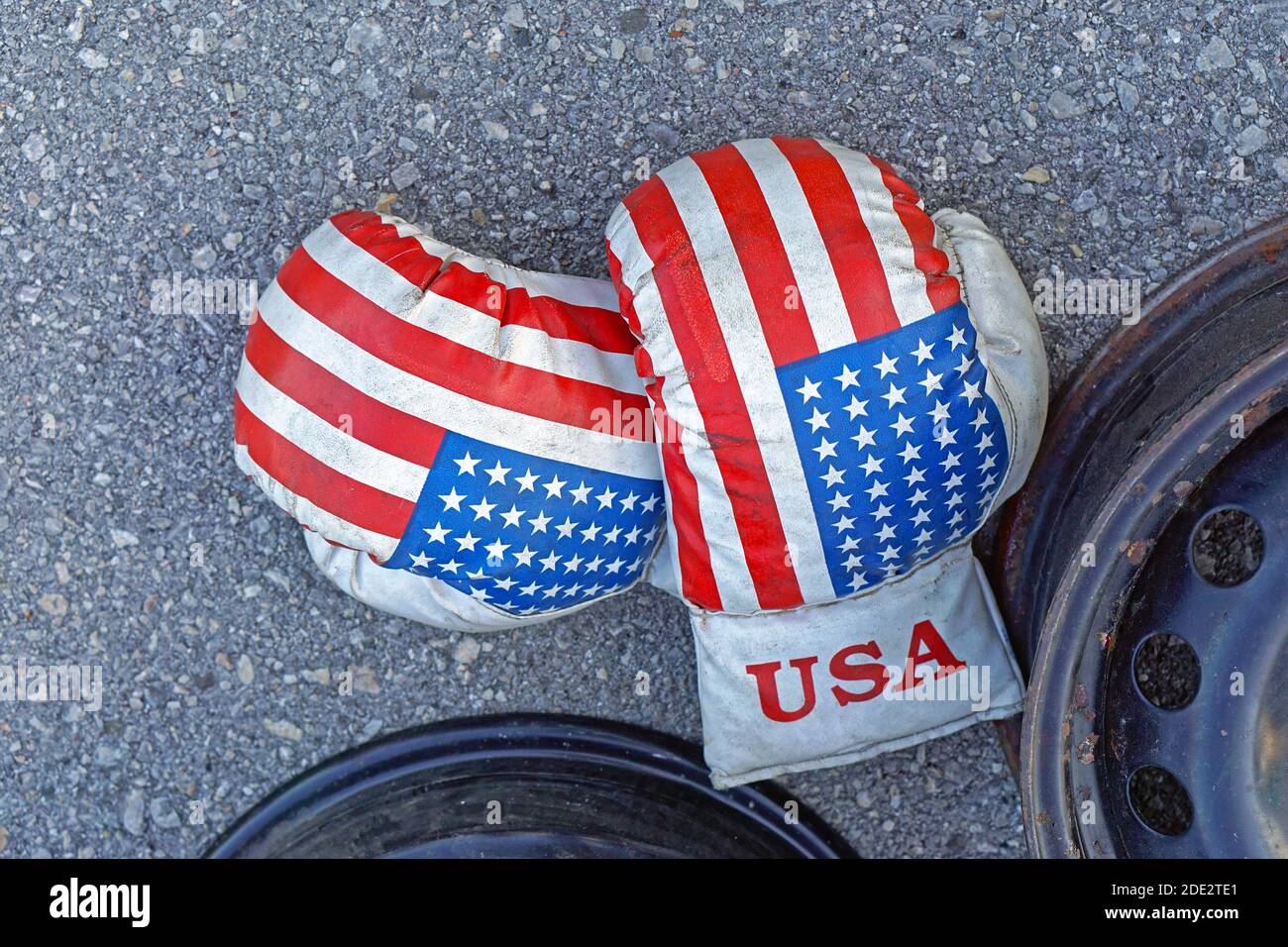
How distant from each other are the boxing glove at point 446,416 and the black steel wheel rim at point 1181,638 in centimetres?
52

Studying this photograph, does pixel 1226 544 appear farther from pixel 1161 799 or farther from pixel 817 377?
pixel 817 377

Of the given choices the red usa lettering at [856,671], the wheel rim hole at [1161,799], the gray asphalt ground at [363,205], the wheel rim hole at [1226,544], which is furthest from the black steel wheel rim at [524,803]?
the wheel rim hole at [1226,544]

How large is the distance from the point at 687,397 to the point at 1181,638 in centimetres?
60

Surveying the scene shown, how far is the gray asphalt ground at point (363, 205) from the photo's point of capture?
1.55m

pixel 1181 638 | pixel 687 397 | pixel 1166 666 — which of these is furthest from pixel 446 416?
pixel 1166 666

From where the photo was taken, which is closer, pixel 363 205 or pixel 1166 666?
pixel 1166 666

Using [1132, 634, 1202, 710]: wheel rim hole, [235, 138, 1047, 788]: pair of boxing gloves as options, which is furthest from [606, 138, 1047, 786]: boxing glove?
[1132, 634, 1202, 710]: wheel rim hole

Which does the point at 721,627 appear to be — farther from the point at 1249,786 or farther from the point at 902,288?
the point at 1249,786

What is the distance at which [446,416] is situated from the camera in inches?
48.7

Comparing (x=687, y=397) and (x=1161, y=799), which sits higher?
(x=687, y=397)

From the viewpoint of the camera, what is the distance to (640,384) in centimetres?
132

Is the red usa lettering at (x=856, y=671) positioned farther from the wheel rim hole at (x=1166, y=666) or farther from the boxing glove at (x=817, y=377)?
the wheel rim hole at (x=1166, y=666)
